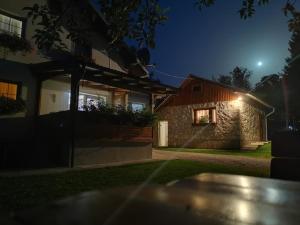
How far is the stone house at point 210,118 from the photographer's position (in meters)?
17.4

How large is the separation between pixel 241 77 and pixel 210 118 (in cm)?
4284

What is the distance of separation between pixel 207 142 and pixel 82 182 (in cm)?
1346

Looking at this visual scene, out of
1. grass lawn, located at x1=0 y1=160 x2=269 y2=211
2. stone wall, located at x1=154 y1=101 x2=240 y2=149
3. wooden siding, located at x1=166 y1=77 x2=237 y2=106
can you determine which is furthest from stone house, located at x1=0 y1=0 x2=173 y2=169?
wooden siding, located at x1=166 y1=77 x2=237 y2=106

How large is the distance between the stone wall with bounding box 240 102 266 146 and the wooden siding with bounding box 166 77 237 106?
1.33 m

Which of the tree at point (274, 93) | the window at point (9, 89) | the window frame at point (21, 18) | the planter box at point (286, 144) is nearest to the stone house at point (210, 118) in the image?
the window frame at point (21, 18)

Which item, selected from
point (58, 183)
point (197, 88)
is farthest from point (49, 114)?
point (197, 88)

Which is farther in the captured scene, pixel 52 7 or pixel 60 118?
pixel 60 118

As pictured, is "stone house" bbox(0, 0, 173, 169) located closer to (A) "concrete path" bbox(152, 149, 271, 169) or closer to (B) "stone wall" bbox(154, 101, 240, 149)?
(A) "concrete path" bbox(152, 149, 271, 169)

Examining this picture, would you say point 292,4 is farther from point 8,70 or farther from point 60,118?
point 8,70

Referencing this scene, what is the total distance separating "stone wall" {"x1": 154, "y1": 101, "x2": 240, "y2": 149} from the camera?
56.6 feet

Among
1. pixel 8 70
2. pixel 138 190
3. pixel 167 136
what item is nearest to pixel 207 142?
pixel 167 136

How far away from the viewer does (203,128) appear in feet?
60.7

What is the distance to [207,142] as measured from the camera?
59.7ft

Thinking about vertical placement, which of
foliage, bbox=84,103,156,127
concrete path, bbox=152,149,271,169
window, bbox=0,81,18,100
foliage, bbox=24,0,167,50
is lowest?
concrete path, bbox=152,149,271,169
